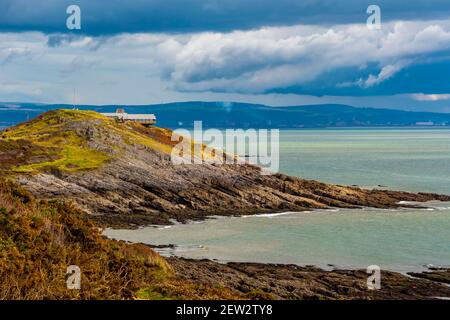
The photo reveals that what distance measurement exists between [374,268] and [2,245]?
27.5m

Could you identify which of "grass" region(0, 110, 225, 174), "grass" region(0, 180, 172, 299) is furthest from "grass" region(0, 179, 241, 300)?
"grass" region(0, 110, 225, 174)

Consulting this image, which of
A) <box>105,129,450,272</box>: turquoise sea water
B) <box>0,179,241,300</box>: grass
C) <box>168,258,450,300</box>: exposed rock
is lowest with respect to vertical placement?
<box>105,129,450,272</box>: turquoise sea water

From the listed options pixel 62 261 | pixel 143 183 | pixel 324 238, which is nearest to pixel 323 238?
pixel 324 238

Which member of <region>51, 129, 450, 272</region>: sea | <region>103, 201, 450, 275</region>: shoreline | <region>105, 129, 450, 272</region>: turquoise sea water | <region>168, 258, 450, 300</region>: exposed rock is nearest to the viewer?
<region>168, 258, 450, 300</region>: exposed rock

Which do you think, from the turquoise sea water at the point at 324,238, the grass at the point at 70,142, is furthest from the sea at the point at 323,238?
the grass at the point at 70,142

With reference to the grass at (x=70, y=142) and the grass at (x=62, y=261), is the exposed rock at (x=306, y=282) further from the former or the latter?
the grass at (x=70, y=142)

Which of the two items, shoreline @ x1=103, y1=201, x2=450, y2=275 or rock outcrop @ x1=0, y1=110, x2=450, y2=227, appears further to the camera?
rock outcrop @ x1=0, y1=110, x2=450, y2=227

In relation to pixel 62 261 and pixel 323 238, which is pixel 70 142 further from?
pixel 62 261

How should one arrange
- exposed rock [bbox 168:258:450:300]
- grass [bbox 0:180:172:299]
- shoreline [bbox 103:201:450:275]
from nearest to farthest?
grass [bbox 0:180:172:299] → exposed rock [bbox 168:258:450:300] → shoreline [bbox 103:201:450:275]

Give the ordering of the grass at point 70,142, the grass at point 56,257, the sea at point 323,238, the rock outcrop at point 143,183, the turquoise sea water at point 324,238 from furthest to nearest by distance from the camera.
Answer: the grass at point 70,142 → the rock outcrop at point 143,183 → the turquoise sea water at point 324,238 → the sea at point 323,238 → the grass at point 56,257

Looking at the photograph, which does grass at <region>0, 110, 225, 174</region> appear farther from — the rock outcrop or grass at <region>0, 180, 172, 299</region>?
grass at <region>0, 180, 172, 299</region>

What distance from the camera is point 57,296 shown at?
73.7 feet
